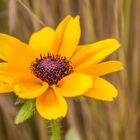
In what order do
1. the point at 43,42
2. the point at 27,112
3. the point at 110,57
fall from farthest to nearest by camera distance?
the point at 110,57 → the point at 43,42 → the point at 27,112

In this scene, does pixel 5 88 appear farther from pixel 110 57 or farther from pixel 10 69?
pixel 110 57

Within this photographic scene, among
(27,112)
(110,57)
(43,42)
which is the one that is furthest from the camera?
(110,57)

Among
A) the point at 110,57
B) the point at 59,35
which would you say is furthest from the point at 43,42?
the point at 110,57

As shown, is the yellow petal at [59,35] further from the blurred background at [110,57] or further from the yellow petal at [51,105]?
the blurred background at [110,57]

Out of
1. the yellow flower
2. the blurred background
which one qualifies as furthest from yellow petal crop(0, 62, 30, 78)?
the blurred background

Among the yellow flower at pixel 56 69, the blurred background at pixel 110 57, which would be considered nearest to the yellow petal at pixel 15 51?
the yellow flower at pixel 56 69

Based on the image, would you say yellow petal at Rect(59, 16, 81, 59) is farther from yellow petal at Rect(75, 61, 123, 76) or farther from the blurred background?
the blurred background

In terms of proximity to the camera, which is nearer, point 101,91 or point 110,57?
point 101,91

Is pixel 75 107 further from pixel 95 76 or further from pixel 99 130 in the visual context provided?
pixel 95 76
